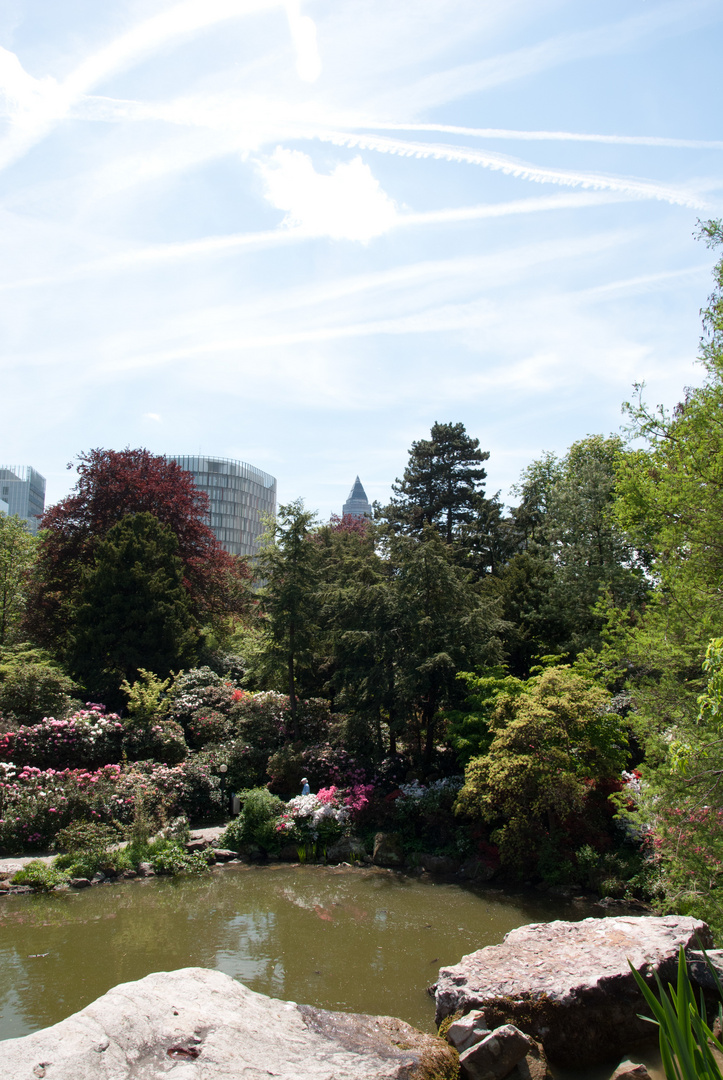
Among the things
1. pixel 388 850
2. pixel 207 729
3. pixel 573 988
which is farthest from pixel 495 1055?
pixel 207 729

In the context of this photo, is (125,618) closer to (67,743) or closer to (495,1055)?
(67,743)

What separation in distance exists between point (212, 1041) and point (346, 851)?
7609 mm

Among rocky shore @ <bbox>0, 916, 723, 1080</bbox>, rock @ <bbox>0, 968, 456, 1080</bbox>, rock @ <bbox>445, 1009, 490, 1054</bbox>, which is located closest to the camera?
rock @ <bbox>0, 968, 456, 1080</bbox>

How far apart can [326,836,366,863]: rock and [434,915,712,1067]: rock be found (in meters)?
5.34

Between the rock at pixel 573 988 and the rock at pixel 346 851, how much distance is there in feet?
17.5

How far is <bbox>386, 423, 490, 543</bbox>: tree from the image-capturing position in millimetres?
27359

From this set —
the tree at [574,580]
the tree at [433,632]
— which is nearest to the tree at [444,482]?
the tree at [574,580]

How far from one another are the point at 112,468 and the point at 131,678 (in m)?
7.02

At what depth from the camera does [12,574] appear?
78.1 feet

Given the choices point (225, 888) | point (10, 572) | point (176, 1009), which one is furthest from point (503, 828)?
point (10, 572)

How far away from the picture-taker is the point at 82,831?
11.5 m

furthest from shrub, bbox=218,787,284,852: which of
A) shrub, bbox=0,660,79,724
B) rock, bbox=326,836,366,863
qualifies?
shrub, bbox=0,660,79,724

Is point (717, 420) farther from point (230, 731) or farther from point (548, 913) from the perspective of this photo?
point (230, 731)

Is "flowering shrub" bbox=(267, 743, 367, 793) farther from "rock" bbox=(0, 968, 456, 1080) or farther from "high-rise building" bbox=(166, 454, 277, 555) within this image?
"high-rise building" bbox=(166, 454, 277, 555)
